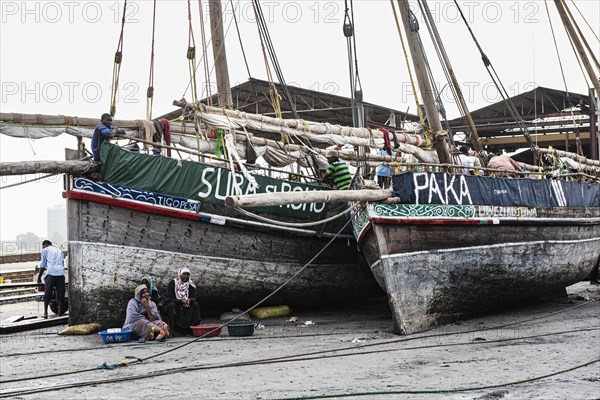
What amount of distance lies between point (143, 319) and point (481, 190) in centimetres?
553

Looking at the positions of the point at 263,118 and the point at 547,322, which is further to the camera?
the point at 263,118

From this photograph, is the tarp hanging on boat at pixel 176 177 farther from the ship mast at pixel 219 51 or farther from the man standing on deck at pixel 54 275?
the ship mast at pixel 219 51

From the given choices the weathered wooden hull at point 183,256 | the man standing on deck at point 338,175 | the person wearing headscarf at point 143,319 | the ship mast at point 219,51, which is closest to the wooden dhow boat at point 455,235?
the man standing on deck at point 338,175

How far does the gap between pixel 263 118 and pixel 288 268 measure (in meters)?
2.97

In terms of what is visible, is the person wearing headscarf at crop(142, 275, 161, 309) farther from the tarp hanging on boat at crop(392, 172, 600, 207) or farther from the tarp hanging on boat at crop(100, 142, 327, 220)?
the tarp hanging on boat at crop(392, 172, 600, 207)

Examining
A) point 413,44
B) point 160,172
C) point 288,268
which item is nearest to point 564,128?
point 413,44

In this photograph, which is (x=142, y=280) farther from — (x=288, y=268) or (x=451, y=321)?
(x=451, y=321)

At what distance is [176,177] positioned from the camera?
1138 centimetres

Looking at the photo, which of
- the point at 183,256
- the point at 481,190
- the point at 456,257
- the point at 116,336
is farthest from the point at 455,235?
the point at 116,336

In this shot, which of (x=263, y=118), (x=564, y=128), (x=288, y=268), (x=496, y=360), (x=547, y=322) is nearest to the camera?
(x=496, y=360)

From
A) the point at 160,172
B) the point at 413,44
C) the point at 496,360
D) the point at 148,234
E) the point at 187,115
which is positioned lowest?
the point at 496,360

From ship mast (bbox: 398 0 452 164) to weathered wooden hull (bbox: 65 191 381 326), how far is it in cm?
251

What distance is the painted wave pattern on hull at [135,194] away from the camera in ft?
35.2

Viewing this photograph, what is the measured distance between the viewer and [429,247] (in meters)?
10.7
